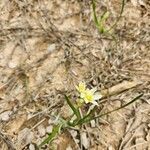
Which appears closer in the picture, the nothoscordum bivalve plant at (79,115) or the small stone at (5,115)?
the nothoscordum bivalve plant at (79,115)

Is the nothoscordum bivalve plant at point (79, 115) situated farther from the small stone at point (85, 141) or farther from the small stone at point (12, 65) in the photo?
the small stone at point (12, 65)

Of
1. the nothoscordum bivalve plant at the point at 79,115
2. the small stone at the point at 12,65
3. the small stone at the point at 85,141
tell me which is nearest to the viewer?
the nothoscordum bivalve plant at the point at 79,115

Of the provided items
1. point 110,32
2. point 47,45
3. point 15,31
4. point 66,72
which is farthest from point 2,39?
point 110,32

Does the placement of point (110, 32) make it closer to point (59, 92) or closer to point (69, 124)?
point (59, 92)

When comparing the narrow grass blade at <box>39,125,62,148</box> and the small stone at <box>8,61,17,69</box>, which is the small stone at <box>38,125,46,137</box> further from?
the small stone at <box>8,61,17,69</box>

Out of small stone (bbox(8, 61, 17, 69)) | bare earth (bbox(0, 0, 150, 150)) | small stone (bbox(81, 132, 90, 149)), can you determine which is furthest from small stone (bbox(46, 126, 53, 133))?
small stone (bbox(8, 61, 17, 69))

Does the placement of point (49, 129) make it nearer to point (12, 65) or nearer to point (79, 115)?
point (79, 115)

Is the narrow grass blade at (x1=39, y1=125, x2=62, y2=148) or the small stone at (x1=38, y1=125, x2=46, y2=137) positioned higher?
the narrow grass blade at (x1=39, y1=125, x2=62, y2=148)

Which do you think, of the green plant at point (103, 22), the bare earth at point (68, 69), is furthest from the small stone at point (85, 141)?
the green plant at point (103, 22)
